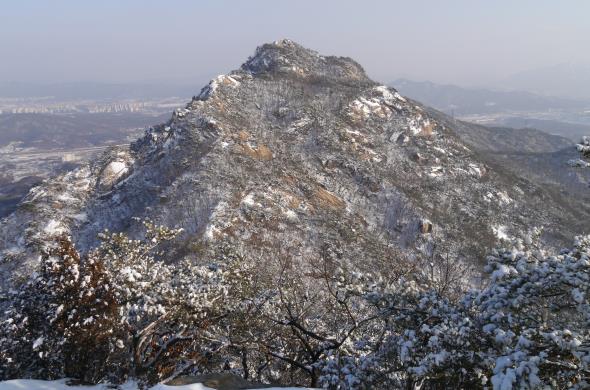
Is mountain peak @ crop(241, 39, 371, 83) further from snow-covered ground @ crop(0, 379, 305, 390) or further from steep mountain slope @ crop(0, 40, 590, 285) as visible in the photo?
snow-covered ground @ crop(0, 379, 305, 390)

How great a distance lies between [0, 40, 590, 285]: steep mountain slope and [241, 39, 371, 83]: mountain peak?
4.82 m

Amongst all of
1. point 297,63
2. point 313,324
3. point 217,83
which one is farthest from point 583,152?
point 297,63

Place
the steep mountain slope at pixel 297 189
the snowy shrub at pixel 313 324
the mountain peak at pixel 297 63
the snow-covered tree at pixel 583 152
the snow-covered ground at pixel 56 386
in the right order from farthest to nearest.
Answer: the mountain peak at pixel 297 63 < the steep mountain slope at pixel 297 189 < the snow-covered ground at pixel 56 386 < the snow-covered tree at pixel 583 152 < the snowy shrub at pixel 313 324

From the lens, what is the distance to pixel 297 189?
44.5m

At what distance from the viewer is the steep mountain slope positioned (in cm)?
3856

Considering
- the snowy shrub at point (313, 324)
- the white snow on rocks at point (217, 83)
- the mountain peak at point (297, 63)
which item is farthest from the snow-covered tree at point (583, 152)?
the mountain peak at point (297, 63)

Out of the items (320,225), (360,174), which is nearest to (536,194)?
(360,174)

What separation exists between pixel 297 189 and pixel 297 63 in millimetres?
37155

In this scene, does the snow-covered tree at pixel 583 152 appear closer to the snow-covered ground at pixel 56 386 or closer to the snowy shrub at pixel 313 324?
the snowy shrub at pixel 313 324

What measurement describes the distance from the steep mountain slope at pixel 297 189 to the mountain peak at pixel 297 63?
15.8ft

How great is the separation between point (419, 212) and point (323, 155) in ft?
42.4

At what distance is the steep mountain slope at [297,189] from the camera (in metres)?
38.6

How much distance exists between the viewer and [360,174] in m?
50.1

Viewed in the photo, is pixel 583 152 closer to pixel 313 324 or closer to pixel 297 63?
pixel 313 324
